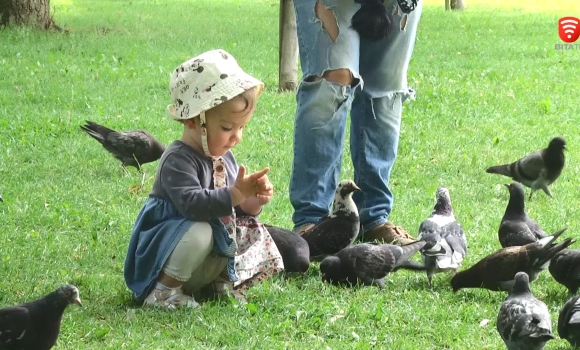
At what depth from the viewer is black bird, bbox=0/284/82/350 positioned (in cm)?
436

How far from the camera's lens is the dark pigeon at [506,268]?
17.7 feet

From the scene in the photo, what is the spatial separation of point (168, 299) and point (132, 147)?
3506 millimetres

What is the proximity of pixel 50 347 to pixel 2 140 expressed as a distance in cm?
542

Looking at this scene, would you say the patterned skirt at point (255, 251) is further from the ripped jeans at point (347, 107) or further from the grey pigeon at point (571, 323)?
the grey pigeon at point (571, 323)

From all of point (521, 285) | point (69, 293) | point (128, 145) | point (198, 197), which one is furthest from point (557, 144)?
point (69, 293)

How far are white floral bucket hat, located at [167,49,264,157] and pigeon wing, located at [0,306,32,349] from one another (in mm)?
1295

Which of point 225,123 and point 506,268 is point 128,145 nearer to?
point 225,123

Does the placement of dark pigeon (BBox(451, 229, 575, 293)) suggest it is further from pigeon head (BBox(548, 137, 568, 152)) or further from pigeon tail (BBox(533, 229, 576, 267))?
pigeon head (BBox(548, 137, 568, 152))

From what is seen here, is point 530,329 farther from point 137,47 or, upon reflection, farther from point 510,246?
point 137,47

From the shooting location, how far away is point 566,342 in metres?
4.74

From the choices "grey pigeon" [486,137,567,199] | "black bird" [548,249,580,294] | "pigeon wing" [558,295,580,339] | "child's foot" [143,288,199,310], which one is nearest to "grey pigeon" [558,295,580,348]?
"pigeon wing" [558,295,580,339]

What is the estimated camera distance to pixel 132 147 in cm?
832

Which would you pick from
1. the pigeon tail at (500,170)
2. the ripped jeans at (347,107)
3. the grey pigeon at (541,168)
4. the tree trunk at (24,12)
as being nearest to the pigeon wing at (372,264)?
the ripped jeans at (347,107)

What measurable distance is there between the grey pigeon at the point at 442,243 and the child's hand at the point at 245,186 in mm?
1382
